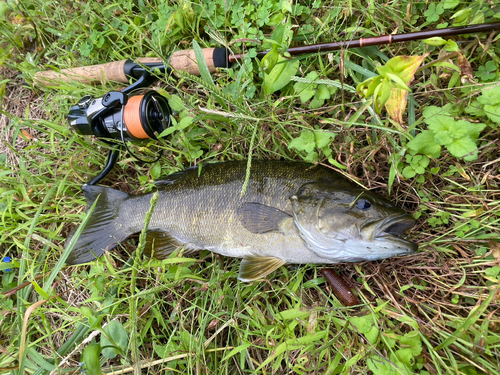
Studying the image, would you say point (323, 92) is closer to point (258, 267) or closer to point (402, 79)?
point (402, 79)

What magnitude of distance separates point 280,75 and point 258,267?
4.98ft

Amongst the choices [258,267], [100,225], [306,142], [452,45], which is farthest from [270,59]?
[100,225]

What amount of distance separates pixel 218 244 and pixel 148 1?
251cm

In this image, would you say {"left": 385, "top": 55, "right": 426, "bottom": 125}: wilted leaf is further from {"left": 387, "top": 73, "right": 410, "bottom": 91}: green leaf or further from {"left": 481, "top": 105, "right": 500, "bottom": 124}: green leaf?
{"left": 481, "top": 105, "right": 500, "bottom": 124}: green leaf

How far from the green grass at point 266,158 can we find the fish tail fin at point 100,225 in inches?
6.8

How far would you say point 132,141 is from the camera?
274cm

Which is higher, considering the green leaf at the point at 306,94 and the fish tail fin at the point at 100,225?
the green leaf at the point at 306,94

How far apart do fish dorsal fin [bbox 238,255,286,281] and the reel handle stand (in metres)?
1.67

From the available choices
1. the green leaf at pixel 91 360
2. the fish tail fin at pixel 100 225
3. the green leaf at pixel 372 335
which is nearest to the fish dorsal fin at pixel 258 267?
the green leaf at pixel 372 335

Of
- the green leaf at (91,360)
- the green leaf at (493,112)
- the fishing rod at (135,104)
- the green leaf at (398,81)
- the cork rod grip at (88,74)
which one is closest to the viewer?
the green leaf at (398,81)

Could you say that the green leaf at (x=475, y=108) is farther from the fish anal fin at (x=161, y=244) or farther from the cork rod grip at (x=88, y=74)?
the cork rod grip at (x=88, y=74)

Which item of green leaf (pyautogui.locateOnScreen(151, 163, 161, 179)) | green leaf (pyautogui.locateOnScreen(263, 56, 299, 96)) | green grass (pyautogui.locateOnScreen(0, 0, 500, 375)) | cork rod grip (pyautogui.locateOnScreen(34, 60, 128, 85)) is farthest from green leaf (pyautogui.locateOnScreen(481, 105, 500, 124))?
cork rod grip (pyautogui.locateOnScreen(34, 60, 128, 85))

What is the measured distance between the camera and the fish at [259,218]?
80.0 inches

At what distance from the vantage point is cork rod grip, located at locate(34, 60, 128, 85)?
2.84 m
